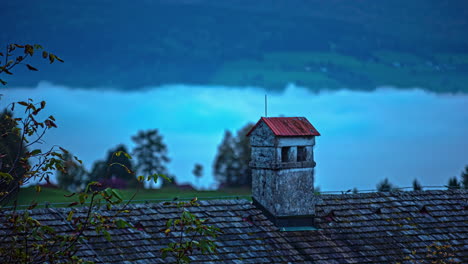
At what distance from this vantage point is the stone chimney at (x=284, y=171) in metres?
18.3

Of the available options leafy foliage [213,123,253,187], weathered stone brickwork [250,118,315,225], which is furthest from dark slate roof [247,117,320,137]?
leafy foliage [213,123,253,187]

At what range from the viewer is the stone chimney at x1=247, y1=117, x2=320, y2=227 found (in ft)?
60.1

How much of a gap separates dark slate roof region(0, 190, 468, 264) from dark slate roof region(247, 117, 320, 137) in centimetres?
216

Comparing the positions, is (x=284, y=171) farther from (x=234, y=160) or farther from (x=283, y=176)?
(x=234, y=160)

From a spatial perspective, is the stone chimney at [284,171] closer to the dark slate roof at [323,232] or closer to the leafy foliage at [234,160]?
the dark slate roof at [323,232]

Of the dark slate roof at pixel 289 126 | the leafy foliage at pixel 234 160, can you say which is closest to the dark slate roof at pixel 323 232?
the dark slate roof at pixel 289 126

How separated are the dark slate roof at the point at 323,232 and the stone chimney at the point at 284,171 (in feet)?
1.26

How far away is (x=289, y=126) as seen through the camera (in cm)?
1905

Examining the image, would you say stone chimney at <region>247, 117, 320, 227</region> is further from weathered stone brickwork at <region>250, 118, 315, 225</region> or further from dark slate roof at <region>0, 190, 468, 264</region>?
dark slate roof at <region>0, 190, 468, 264</region>

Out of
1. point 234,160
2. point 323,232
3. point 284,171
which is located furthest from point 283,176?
point 234,160

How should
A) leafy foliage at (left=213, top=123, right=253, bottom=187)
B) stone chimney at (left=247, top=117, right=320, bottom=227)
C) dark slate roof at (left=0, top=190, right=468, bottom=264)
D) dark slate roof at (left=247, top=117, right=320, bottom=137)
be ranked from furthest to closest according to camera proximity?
leafy foliage at (left=213, top=123, right=253, bottom=187) < dark slate roof at (left=247, top=117, right=320, bottom=137) < stone chimney at (left=247, top=117, right=320, bottom=227) < dark slate roof at (left=0, top=190, right=468, bottom=264)

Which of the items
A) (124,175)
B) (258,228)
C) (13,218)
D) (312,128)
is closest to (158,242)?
(258,228)

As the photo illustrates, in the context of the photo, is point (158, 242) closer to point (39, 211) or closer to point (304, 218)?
point (39, 211)

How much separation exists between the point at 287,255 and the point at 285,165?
254 centimetres
